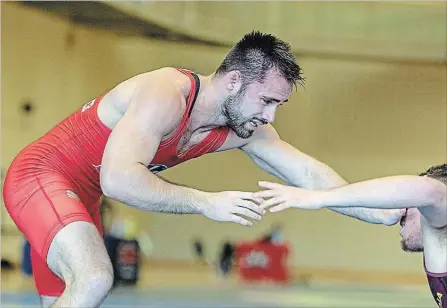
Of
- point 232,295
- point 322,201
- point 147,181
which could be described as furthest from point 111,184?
point 232,295

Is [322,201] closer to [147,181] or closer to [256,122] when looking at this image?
[147,181]

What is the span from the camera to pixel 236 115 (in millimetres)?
4043

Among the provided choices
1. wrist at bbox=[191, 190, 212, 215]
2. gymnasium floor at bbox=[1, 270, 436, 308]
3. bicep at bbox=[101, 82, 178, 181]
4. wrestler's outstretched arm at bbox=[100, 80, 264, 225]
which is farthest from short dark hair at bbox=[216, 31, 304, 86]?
gymnasium floor at bbox=[1, 270, 436, 308]

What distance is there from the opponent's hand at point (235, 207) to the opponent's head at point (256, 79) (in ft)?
2.19

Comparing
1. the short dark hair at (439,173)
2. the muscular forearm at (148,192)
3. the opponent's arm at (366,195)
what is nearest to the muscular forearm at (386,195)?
the opponent's arm at (366,195)

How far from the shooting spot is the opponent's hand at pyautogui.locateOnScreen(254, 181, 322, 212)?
3287 millimetres

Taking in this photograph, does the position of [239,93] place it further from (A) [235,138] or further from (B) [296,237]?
(B) [296,237]

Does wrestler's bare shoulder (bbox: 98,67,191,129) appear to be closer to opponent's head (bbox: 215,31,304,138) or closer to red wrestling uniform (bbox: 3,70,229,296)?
red wrestling uniform (bbox: 3,70,229,296)

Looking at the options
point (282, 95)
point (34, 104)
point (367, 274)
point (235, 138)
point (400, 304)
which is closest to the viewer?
point (282, 95)

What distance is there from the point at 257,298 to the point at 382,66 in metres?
7.65

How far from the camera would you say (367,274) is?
14805mm

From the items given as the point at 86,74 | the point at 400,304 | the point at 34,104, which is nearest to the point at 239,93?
the point at 400,304

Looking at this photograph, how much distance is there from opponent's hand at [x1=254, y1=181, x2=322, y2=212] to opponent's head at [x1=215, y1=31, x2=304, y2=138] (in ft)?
2.32

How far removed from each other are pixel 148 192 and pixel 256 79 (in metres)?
0.83
